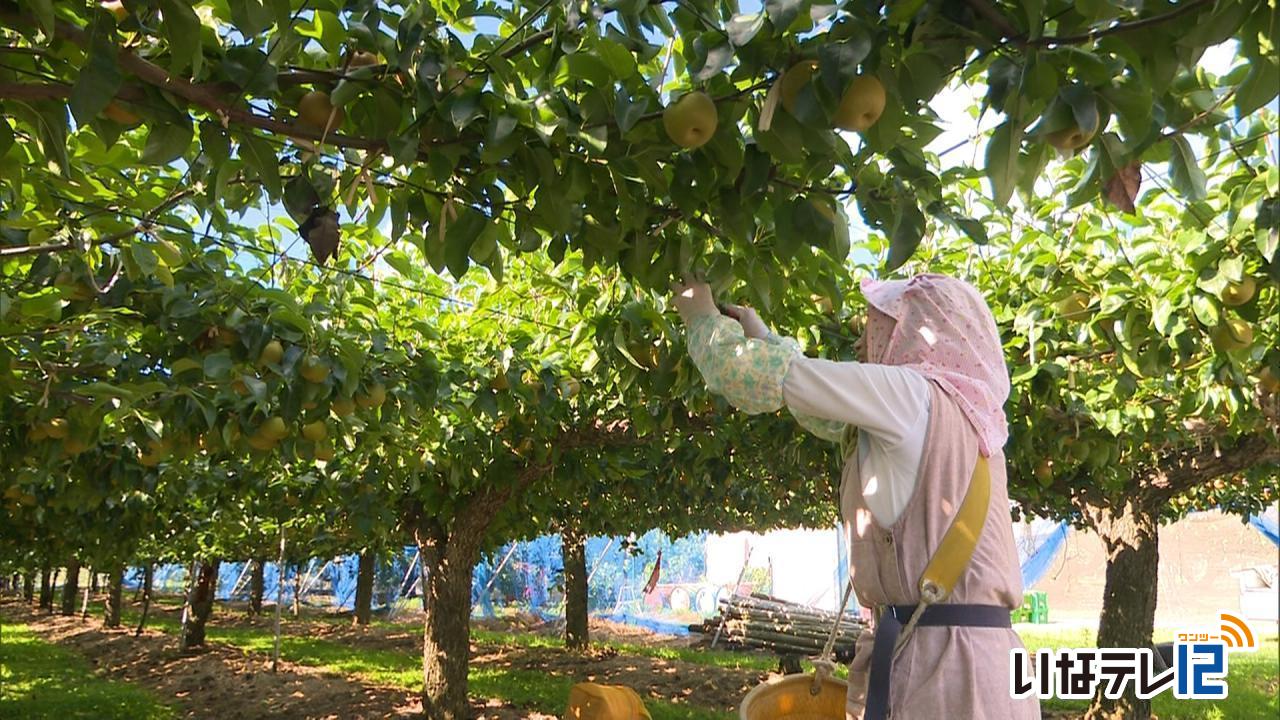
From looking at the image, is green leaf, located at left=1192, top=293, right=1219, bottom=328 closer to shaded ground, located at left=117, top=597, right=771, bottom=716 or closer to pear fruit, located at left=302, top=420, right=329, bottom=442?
pear fruit, located at left=302, top=420, right=329, bottom=442

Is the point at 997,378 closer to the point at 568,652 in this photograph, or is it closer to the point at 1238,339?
the point at 1238,339

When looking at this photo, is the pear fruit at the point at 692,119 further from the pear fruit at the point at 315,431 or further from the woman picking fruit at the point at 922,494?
the pear fruit at the point at 315,431

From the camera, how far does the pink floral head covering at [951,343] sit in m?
1.66

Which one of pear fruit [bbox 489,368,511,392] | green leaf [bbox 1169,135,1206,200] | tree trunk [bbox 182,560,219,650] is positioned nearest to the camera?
green leaf [bbox 1169,135,1206,200]

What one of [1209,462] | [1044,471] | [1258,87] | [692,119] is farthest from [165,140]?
[1209,462]

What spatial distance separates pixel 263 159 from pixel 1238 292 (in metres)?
2.68

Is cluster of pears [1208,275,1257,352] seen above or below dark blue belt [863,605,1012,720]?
above

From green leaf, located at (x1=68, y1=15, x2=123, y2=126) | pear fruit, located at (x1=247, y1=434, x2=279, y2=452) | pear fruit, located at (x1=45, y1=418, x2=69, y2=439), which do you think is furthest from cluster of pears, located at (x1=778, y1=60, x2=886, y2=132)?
pear fruit, located at (x1=45, y1=418, x2=69, y2=439)

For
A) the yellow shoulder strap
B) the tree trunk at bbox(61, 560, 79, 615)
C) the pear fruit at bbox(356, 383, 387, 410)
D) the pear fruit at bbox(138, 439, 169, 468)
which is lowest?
the tree trunk at bbox(61, 560, 79, 615)

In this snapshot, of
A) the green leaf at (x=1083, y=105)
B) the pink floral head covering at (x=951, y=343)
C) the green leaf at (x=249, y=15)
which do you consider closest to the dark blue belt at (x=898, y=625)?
the pink floral head covering at (x=951, y=343)

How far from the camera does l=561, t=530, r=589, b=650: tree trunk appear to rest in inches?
522

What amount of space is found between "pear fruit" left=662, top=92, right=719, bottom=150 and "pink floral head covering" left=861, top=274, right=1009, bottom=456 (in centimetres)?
57

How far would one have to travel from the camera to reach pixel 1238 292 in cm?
268

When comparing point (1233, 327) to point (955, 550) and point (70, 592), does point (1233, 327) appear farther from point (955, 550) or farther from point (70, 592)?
point (70, 592)
